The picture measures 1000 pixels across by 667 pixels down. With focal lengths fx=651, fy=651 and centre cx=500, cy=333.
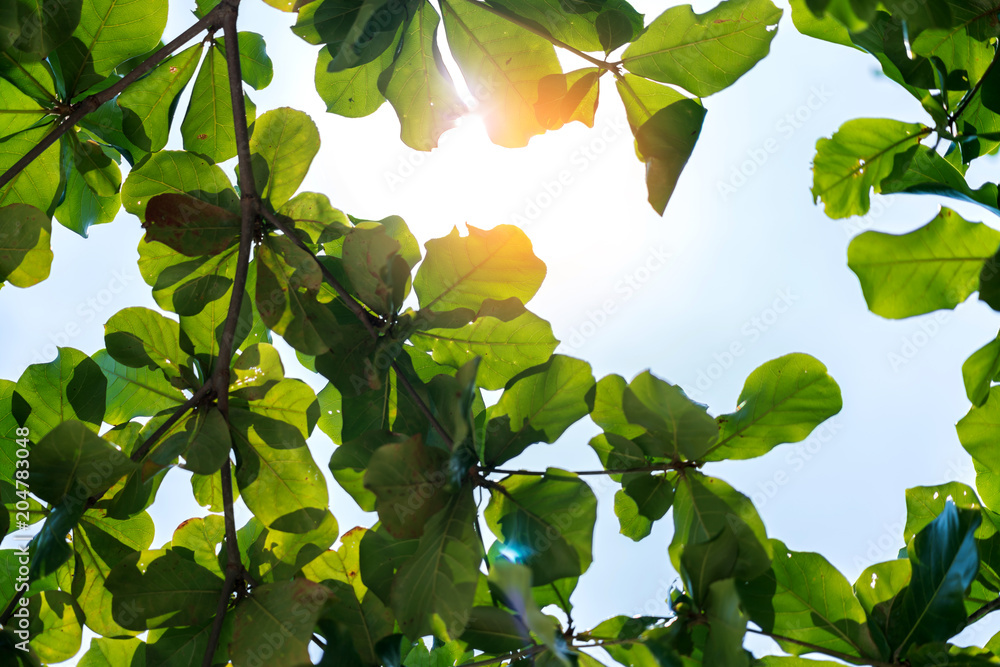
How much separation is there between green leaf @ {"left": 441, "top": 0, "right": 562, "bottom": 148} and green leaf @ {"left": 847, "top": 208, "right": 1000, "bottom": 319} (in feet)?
2.66

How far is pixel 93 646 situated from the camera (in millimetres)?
1664

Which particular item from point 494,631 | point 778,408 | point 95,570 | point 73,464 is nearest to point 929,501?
point 778,408

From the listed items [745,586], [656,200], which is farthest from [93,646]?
[656,200]

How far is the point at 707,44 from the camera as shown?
4.64 ft

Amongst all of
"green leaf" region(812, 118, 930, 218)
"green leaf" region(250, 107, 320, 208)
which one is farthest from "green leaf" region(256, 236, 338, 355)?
"green leaf" region(812, 118, 930, 218)

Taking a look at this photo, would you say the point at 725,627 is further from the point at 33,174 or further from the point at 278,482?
the point at 33,174

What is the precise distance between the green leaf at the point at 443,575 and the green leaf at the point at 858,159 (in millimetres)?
1175

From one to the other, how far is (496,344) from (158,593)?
0.92 metres

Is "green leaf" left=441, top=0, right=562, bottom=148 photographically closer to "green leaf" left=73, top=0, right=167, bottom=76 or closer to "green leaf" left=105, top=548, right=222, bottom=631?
"green leaf" left=73, top=0, right=167, bottom=76

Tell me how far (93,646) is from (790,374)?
1820 millimetres

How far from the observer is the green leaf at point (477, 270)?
1.45m

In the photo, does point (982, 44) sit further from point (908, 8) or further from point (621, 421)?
point (621, 421)

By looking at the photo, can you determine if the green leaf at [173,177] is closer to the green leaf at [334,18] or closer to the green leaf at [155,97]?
the green leaf at [155,97]

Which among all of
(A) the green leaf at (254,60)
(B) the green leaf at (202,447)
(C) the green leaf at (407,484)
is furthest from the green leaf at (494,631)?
(A) the green leaf at (254,60)
